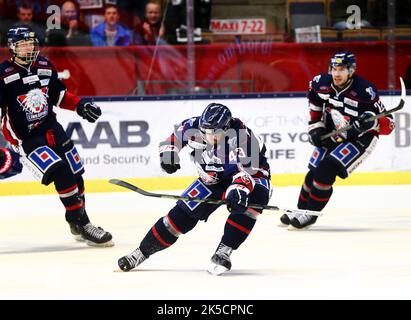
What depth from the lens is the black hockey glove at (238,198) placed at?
19.2 feet

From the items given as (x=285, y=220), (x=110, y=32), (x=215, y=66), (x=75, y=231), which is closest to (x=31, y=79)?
(x=75, y=231)

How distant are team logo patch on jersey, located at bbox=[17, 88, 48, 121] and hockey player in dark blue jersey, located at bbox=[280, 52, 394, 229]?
1.85 m

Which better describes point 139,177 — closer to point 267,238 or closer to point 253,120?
point 253,120

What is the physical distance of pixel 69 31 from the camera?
10.3 meters

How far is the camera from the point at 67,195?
7.24 metres

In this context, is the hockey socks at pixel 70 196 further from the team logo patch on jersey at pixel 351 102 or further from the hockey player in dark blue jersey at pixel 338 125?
the team logo patch on jersey at pixel 351 102

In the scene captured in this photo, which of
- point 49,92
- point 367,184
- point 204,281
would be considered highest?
point 49,92

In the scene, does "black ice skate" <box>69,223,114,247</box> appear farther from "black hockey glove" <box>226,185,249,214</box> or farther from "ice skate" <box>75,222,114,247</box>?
"black hockey glove" <box>226,185,249,214</box>

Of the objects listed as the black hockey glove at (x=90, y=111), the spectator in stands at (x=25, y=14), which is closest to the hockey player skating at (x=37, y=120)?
the black hockey glove at (x=90, y=111)

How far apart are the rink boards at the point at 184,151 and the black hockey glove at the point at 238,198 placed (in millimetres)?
4131

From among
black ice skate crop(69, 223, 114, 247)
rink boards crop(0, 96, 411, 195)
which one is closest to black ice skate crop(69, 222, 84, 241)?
black ice skate crop(69, 223, 114, 247)
